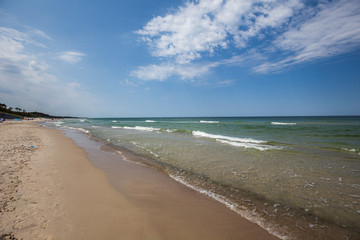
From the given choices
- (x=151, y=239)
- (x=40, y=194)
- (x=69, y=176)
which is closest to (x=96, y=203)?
(x=40, y=194)

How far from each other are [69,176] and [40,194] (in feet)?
4.77

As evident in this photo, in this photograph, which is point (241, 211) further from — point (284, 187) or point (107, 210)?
point (107, 210)

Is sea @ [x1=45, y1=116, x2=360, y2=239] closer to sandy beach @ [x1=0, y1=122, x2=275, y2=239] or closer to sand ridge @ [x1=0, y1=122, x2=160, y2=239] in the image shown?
sandy beach @ [x1=0, y1=122, x2=275, y2=239]

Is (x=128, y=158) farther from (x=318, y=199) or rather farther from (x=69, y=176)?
(x=318, y=199)

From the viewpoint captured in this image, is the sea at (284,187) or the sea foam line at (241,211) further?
the sea at (284,187)

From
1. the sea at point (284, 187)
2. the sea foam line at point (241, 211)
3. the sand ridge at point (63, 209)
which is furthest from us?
the sea at point (284, 187)

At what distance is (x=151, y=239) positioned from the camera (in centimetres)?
257

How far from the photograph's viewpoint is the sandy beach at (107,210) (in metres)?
2.68

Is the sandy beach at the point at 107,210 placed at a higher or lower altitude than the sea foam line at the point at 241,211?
higher

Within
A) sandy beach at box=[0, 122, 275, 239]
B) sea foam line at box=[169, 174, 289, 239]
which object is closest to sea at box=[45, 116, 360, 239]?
sea foam line at box=[169, 174, 289, 239]

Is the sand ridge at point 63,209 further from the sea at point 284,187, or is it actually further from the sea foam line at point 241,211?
the sea at point 284,187

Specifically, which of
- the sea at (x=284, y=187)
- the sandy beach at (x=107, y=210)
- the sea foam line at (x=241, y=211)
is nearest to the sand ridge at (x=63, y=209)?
the sandy beach at (x=107, y=210)

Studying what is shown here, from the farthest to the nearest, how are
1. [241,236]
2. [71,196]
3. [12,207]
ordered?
[71,196], [12,207], [241,236]

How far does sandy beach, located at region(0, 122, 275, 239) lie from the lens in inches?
106
